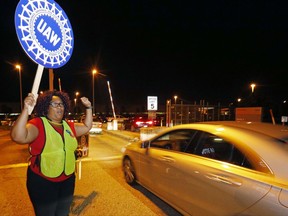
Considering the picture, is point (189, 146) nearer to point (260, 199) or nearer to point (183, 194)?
point (183, 194)

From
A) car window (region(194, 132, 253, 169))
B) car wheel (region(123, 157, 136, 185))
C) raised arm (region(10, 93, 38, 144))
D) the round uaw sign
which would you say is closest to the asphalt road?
car wheel (region(123, 157, 136, 185))

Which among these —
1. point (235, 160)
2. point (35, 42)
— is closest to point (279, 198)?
point (235, 160)

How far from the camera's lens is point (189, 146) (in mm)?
3918

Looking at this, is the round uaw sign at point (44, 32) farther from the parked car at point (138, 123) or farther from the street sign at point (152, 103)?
the parked car at point (138, 123)

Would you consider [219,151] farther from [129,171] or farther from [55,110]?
[129,171]

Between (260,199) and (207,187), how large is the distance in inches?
30.1

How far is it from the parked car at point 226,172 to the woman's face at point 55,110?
1.94 meters

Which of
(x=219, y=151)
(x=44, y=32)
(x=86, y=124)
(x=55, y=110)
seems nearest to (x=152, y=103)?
(x=44, y=32)

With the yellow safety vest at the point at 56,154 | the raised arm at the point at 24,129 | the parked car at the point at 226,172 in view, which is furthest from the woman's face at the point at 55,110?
the parked car at the point at 226,172

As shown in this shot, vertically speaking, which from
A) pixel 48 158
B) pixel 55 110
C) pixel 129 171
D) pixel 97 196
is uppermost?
pixel 55 110

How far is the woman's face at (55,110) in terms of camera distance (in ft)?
8.70

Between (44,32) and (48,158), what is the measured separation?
2473mm

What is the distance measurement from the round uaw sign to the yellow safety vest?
73.9 inches

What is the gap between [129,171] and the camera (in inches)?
221
